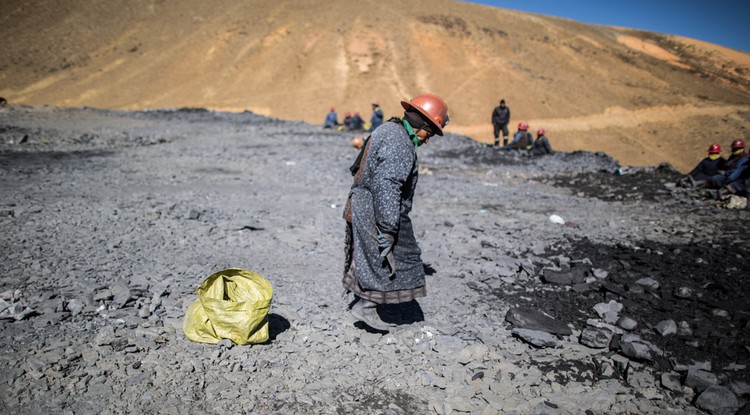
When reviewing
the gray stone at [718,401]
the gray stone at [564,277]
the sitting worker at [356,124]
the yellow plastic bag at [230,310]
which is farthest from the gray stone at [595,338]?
the sitting worker at [356,124]

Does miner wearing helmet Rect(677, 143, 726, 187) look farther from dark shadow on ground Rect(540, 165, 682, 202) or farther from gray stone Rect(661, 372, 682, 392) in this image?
gray stone Rect(661, 372, 682, 392)

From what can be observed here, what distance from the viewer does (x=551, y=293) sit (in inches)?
171

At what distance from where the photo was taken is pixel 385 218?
2.93 m

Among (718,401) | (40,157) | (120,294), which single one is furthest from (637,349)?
(40,157)

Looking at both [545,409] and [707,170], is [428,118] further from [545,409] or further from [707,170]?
[707,170]

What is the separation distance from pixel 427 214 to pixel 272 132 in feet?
37.1

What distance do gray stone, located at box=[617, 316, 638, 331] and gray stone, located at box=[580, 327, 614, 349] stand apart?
0.22 m

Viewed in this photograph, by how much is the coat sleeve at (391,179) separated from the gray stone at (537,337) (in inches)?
57.1

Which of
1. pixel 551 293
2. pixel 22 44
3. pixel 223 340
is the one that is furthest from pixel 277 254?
pixel 22 44

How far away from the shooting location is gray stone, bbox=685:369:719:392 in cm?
290

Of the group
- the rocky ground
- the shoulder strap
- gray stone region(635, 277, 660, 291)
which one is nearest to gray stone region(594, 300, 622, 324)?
the rocky ground

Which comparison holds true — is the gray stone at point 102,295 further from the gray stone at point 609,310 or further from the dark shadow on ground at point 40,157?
the dark shadow on ground at point 40,157

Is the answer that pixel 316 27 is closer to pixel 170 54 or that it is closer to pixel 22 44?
pixel 170 54

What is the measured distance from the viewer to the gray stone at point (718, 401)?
272 centimetres
